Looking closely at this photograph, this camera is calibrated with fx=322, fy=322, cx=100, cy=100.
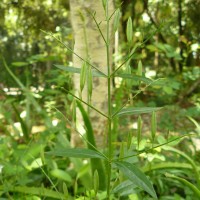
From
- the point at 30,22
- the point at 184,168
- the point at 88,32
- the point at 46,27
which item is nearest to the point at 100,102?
the point at 88,32

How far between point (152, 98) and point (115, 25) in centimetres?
363

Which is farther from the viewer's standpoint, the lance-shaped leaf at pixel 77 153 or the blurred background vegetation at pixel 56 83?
the blurred background vegetation at pixel 56 83

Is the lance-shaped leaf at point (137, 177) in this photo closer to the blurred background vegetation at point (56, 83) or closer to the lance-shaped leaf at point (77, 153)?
the lance-shaped leaf at point (77, 153)

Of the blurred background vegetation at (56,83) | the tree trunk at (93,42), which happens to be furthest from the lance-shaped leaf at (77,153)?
the tree trunk at (93,42)

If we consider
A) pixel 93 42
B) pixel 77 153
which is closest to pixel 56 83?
pixel 93 42

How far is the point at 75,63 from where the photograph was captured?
141 cm

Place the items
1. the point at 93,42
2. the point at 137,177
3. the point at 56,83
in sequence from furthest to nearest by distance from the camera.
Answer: the point at 56,83, the point at 93,42, the point at 137,177

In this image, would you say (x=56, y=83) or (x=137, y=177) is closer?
(x=137, y=177)

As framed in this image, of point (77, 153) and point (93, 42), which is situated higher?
point (93, 42)

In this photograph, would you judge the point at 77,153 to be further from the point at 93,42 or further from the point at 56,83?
the point at 56,83

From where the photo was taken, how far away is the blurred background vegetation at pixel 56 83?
1258 mm

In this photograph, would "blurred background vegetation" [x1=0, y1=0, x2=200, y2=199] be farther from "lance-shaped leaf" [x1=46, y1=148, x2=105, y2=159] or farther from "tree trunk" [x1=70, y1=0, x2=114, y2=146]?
"lance-shaped leaf" [x1=46, y1=148, x2=105, y2=159]

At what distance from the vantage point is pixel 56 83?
3.44 metres

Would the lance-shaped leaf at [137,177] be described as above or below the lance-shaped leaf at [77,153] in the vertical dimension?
below
